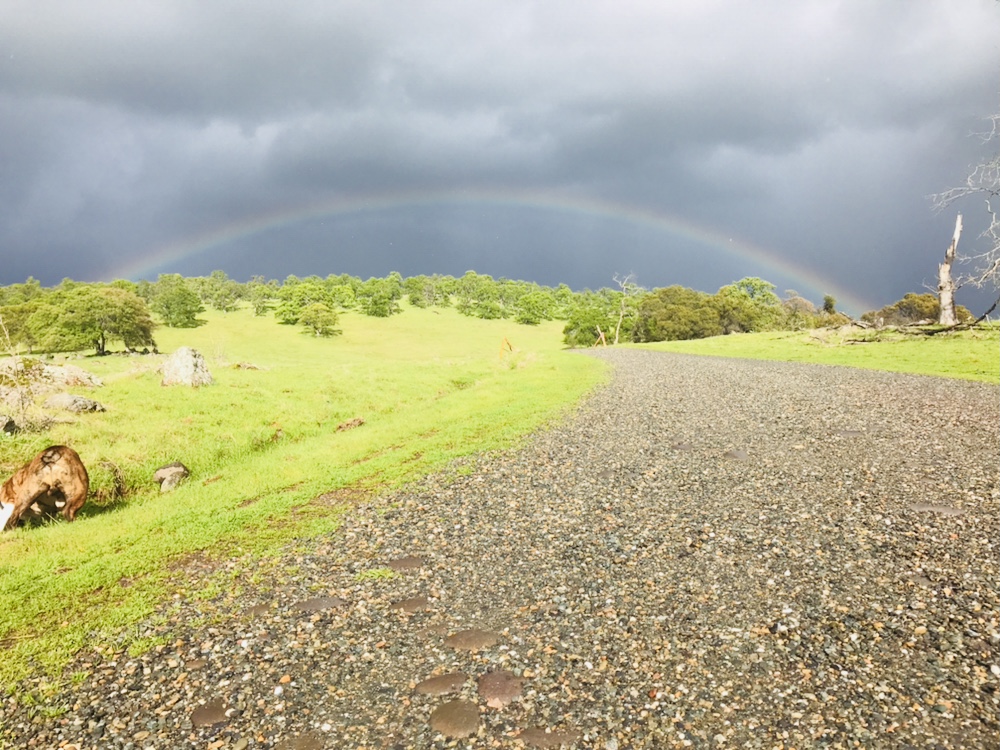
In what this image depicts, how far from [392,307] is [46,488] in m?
145

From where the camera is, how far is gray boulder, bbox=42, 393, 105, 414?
69.4 ft

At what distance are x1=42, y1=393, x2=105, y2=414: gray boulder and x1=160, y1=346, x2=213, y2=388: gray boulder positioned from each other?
6.57m

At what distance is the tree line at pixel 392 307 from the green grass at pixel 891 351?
34.2 metres

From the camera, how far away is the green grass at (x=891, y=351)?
35781 mm

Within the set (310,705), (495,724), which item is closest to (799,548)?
(495,724)

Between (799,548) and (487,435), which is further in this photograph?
(487,435)

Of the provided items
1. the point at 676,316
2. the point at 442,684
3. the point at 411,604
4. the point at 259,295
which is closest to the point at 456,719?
the point at 442,684

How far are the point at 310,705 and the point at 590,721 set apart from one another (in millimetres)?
3213

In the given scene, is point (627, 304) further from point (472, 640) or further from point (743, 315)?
point (472, 640)

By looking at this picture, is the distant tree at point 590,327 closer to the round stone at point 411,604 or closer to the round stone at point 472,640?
the round stone at point 411,604

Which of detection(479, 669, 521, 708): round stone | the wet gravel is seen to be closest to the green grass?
the wet gravel

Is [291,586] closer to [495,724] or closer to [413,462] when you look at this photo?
[495,724]

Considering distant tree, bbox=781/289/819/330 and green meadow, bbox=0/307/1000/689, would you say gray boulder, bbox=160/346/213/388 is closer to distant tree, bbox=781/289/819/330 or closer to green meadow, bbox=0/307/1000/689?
green meadow, bbox=0/307/1000/689

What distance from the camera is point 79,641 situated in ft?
25.6
